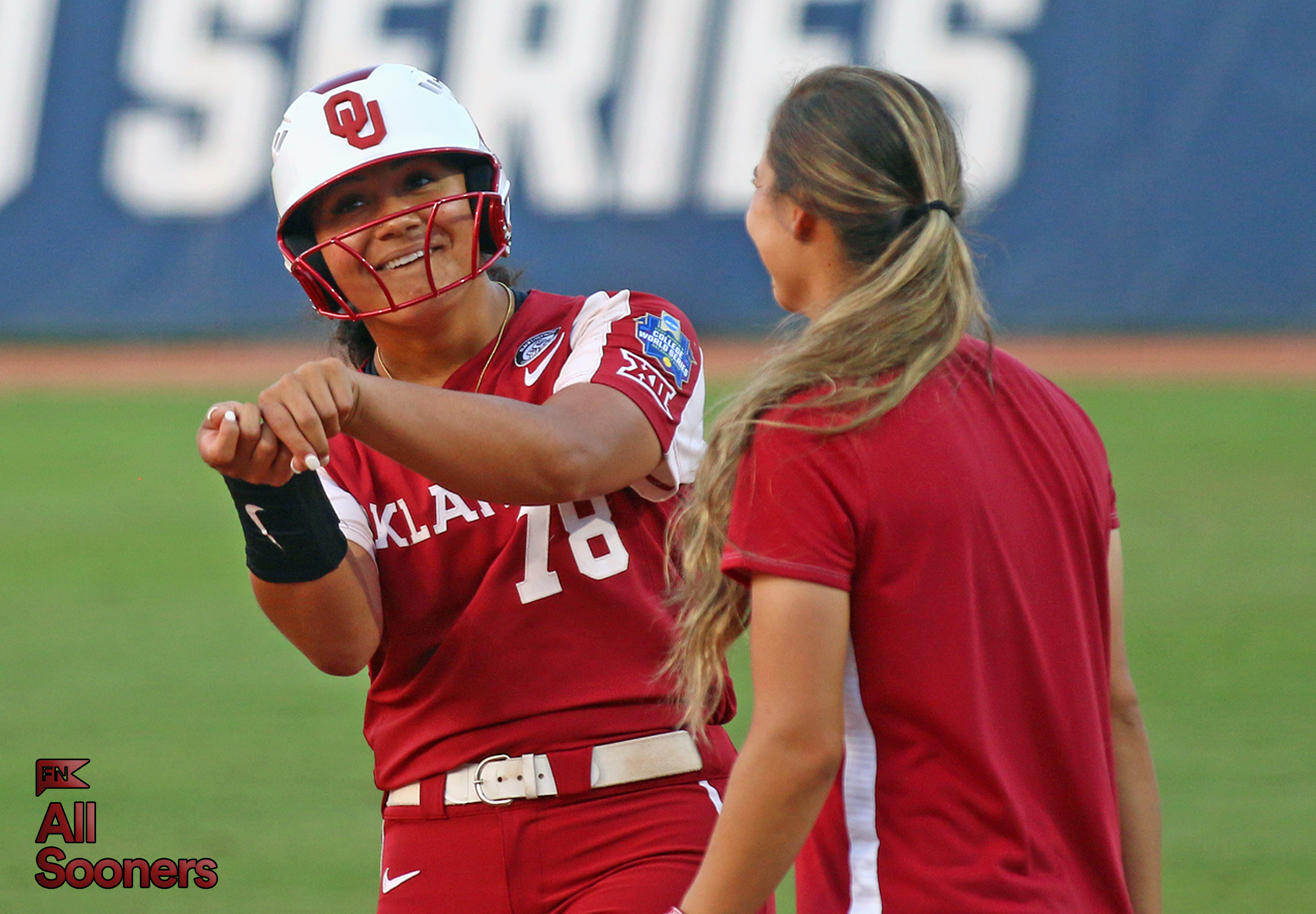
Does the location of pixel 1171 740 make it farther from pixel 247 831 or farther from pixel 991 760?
pixel 991 760

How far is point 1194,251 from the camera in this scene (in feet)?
52.3

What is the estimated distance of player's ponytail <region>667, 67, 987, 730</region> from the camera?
183 cm

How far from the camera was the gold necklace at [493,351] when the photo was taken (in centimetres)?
278

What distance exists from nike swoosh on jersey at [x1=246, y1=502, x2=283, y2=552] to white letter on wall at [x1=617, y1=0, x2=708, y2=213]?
14.5m

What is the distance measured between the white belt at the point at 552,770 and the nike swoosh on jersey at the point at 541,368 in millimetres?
644

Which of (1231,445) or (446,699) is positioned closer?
(446,699)

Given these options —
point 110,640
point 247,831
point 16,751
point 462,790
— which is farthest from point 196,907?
point 110,640

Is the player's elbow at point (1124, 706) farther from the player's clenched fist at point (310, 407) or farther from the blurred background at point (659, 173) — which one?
the blurred background at point (659, 173)

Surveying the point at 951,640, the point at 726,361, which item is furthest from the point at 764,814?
the point at 726,361

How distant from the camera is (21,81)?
55.3 feet

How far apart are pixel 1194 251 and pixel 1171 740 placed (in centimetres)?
1139

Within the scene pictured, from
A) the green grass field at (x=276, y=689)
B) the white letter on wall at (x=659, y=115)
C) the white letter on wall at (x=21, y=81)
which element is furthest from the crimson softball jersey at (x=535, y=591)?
the white letter on wall at (x=21, y=81)

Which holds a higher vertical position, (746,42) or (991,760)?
(746,42)

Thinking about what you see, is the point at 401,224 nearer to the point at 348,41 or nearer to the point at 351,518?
the point at 351,518
